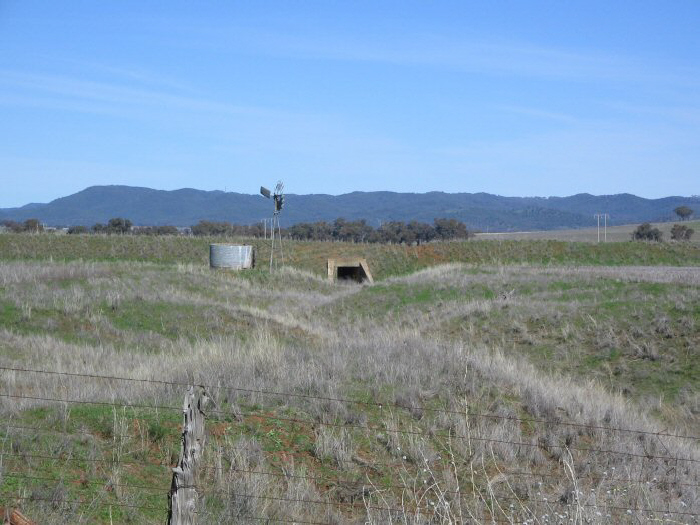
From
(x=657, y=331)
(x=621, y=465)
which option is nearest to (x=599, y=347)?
(x=657, y=331)

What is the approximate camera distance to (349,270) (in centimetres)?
5069

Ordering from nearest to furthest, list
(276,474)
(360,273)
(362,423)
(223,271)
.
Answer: (276,474)
(362,423)
(223,271)
(360,273)

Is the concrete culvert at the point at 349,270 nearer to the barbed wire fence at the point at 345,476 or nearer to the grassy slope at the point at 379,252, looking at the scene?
the grassy slope at the point at 379,252

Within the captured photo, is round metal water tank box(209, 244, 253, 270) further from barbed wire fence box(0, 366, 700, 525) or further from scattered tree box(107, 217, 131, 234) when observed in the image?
scattered tree box(107, 217, 131, 234)

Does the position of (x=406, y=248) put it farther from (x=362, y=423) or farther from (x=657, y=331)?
(x=362, y=423)

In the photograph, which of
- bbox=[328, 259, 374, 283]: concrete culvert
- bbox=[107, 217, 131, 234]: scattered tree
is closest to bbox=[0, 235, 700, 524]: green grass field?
bbox=[328, 259, 374, 283]: concrete culvert

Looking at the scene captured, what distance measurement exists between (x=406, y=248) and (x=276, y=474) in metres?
51.6

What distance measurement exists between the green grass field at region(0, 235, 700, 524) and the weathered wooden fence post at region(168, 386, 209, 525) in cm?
138

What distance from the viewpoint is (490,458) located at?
9727 millimetres

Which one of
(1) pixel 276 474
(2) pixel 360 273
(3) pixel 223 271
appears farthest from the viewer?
(2) pixel 360 273

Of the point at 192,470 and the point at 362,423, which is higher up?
the point at 192,470

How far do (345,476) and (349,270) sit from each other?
4178cm

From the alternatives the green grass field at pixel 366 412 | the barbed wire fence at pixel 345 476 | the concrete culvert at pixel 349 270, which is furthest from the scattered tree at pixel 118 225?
the barbed wire fence at pixel 345 476

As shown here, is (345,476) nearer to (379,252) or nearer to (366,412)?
(366,412)
